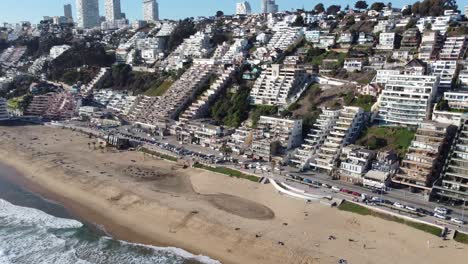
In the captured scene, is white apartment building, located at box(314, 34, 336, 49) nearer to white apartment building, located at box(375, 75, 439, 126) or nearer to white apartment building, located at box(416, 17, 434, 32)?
white apartment building, located at box(416, 17, 434, 32)

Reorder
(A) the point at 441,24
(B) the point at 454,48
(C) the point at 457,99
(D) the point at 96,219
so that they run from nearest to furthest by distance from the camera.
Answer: (D) the point at 96,219, (C) the point at 457,99, (B) the point at 454,48, (A) the point at 441,24

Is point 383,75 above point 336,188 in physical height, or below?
above

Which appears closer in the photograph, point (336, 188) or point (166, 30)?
point (336, 188)

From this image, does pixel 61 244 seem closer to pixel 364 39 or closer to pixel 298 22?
pixel 364 39

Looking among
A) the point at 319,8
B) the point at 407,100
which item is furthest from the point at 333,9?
the point at 407,100

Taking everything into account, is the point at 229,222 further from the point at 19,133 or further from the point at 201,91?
the point at 19,133

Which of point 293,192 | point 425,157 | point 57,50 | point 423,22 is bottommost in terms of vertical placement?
point 293,192

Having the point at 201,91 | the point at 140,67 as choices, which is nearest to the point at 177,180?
the point at 201,91

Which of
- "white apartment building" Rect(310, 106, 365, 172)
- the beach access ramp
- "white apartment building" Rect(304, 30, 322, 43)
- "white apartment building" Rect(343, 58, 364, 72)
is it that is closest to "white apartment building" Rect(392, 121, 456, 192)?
"white apartment building" Rect(310, 106, 365, 172)
